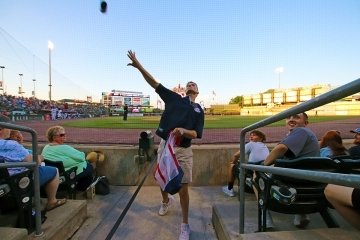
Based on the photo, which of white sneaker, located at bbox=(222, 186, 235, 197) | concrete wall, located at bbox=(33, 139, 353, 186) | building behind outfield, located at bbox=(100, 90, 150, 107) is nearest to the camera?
white sneaker, located at bbox=(222, 186, 235, 197)

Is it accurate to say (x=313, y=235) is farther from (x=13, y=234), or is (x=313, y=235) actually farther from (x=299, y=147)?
(x=13, y=234)

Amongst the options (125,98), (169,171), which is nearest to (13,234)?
(169,171)

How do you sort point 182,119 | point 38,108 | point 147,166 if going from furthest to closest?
point 38,108 < point 147,166 < point 182,119

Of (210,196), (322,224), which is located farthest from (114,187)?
(322,224)

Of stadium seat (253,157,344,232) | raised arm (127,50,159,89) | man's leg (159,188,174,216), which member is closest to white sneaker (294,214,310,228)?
stadium seat (253,157,344,232)

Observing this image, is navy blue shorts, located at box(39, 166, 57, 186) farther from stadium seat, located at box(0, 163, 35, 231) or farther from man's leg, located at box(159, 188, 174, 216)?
man's leg, located at box(159, 188, 174, 216)

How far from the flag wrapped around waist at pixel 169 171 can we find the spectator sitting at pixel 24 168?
132 cm

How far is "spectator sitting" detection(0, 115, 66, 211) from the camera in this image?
11.6ft

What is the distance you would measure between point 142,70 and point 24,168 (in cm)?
176

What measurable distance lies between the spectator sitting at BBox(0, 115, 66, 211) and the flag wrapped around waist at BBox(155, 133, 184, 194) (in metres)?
1.32

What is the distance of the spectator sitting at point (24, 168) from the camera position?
11.6 feet

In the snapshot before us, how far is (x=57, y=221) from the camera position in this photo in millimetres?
3504

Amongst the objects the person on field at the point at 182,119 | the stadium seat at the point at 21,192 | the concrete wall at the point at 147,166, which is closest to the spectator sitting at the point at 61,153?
the stadium seat at the point at 21,192

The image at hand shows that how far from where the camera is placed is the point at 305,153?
3541 mm
